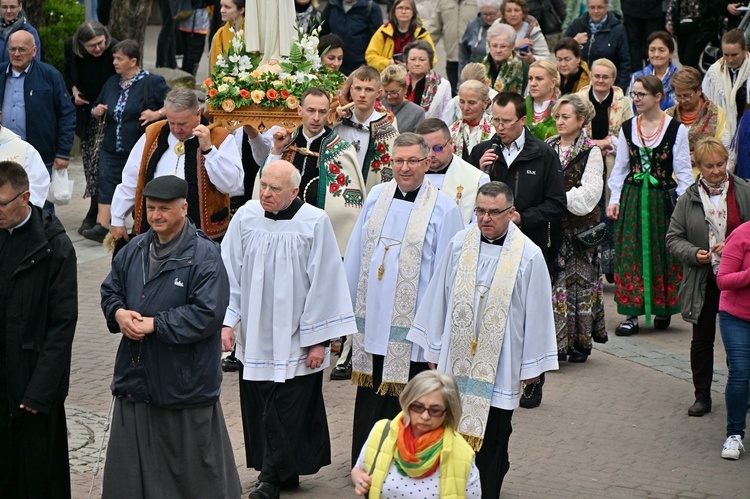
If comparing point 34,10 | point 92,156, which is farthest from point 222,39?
point 34,10

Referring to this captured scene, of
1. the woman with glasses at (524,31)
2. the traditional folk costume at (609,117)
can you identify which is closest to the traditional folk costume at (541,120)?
the traditional folk costume at (609,117)

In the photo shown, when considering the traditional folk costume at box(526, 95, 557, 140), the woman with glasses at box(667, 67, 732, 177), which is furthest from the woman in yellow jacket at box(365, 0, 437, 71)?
the woman with glasses at box(667, 67, 732, 177)

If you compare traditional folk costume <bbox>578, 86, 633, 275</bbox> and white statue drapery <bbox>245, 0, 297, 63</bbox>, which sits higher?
white statue drapery <bbox>245, 0, 297, 63</bbox>

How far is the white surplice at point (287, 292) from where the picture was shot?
832 centimetres

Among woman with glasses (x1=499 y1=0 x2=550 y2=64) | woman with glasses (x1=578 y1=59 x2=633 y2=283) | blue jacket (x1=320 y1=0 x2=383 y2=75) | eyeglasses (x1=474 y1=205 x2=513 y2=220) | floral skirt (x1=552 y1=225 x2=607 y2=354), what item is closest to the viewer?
eyeglasses (x1=474 y1=205 x2=513 y2=220)

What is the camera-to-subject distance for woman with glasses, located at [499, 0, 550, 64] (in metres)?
15.5

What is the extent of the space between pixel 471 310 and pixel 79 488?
272cm

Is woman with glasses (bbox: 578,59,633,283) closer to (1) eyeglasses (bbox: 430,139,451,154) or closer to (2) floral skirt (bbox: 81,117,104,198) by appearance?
(1) eyeglasses (bbox: 430,139,451,154)

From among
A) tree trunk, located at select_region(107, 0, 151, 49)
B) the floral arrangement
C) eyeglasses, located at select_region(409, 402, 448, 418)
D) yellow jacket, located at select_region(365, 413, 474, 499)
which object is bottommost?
yellow jacket, located at select_region(365, 413, 474, 499)

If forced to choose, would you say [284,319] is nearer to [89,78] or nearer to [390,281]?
[390,281]

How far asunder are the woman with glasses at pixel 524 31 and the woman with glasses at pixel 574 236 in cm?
418

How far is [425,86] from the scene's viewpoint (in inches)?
543

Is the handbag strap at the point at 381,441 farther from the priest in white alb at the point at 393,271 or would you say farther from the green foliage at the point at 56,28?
the green foliage at the point at 56,28

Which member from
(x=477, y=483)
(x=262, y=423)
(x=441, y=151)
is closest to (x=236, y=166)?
(x=441, y=151)
